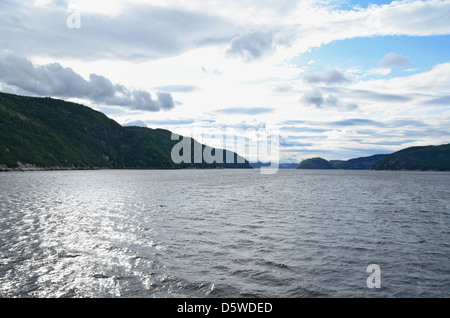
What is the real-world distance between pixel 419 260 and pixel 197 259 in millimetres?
18402

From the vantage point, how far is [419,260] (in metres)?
25.2

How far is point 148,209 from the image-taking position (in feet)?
178
